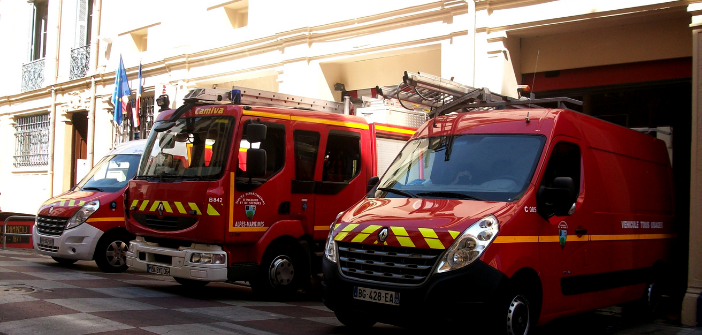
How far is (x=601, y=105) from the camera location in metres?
12.2

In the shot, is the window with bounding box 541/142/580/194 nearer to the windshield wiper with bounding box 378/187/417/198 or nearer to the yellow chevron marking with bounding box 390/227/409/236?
the windshield wiper with bounding box 378/187/417/198

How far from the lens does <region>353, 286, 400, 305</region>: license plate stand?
234 inches

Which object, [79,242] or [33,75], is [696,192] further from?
[33,75]

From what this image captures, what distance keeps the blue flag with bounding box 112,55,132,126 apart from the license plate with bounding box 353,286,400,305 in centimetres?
1612

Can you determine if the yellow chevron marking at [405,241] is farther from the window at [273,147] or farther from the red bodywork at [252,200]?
the window at [273,147]

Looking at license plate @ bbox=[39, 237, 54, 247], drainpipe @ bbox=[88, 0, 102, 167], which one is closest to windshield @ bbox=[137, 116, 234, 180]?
license plate @ bbox=[39, 237, 54, 247]

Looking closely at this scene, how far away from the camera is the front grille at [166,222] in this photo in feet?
28.7

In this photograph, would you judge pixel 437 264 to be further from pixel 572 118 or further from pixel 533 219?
pixel 572 118

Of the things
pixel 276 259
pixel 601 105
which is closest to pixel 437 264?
pixel 276 259

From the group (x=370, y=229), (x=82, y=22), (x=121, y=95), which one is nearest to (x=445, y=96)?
(x=370, y=229)

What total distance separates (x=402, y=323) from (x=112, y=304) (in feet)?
12.3

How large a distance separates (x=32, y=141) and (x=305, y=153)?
2039 cm

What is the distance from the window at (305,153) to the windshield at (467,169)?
6.88ft

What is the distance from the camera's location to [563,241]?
21.9 feet
